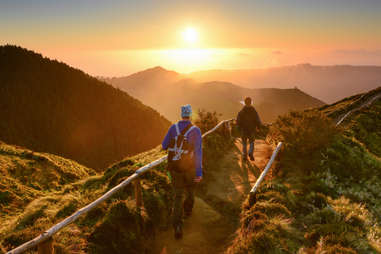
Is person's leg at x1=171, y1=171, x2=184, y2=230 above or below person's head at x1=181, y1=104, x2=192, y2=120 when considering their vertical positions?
below

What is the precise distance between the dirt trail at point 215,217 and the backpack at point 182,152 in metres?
1.58

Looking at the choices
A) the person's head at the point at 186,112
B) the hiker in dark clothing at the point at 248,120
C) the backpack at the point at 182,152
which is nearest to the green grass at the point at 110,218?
the backpack at the point at 182,152

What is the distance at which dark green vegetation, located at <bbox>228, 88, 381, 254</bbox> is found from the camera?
4355 mm

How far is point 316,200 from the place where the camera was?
235 inches

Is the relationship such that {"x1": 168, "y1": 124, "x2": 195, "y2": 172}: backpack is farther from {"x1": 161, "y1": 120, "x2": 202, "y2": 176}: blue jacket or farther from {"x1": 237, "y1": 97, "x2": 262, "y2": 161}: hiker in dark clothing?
{"x1": 237, "y1": 97, "x2": 262, "y2": 161}: hiker in dark clothing

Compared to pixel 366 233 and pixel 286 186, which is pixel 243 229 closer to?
pixel 286 186

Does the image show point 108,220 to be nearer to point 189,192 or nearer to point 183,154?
point 189,192

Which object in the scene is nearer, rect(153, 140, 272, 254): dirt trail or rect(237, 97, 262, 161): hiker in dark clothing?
rect(153, 140, 272, 254): dirt trail

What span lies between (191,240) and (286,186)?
2876 millimetres

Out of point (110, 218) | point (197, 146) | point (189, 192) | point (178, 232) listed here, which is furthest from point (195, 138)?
point (110, 218)

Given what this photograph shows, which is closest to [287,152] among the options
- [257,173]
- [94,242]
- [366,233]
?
[257,173]

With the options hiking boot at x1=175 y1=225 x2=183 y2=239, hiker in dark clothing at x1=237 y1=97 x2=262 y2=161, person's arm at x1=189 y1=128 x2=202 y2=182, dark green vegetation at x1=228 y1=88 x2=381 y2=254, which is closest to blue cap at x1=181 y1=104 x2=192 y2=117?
Answer: person's arm at x1=189 y1=128 x2=202 y2=182

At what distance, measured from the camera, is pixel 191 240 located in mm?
4980

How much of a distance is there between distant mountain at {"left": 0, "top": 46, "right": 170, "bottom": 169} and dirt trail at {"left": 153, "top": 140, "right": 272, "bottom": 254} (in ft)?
175
